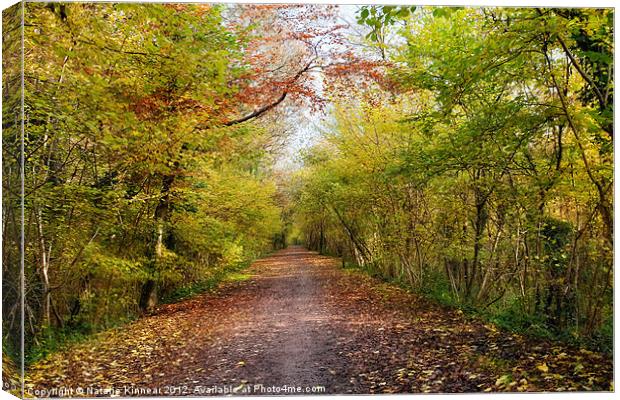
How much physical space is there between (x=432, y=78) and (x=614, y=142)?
1.79m

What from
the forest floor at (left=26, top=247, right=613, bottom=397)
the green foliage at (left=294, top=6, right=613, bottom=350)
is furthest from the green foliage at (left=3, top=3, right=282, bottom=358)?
the green foliage at (left=294, top=6, right=613, bottom=350)

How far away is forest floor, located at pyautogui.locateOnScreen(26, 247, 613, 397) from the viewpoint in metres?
3.86

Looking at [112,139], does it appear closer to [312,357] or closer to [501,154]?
[312,357]

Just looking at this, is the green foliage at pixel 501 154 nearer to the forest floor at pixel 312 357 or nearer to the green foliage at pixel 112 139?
the forest floor at pixel 312 357

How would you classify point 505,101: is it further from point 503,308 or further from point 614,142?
point 503,308

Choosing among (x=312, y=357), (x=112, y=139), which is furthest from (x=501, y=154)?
(x=112, y=139)

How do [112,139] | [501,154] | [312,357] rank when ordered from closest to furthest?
[312,357] → [112,139] → [501,154]

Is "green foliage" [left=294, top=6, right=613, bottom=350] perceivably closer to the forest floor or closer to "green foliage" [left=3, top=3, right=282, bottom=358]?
the forest floor

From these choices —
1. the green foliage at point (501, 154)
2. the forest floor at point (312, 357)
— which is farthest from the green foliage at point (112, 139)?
the green foliage at point (501, 154)

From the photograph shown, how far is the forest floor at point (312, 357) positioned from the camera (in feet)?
12.6

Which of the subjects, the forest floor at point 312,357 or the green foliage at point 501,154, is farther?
the green foliage at point 501,154

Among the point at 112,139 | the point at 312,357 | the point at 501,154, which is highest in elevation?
the point at 112,139

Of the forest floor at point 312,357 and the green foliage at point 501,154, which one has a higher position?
the green foliage at point 501,154

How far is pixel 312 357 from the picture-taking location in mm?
4125
